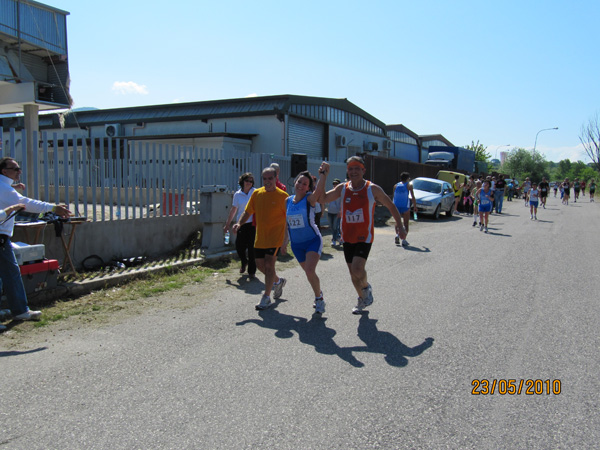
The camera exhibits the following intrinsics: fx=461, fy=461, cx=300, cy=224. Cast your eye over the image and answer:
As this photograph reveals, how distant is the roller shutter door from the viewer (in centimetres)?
2464

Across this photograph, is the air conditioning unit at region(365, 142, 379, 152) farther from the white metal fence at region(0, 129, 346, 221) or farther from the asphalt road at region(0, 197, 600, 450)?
the asphalt road at region(0, 197, 600, 450)

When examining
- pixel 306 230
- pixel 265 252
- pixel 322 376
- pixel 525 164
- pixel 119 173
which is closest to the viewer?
pixel 322 376

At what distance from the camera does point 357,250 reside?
5.55m

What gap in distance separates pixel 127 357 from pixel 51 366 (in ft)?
2.07

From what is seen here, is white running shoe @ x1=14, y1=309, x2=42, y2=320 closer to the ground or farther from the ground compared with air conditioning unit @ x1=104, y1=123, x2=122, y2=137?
closer to the ground

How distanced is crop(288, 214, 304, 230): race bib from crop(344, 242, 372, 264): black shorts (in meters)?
0.62

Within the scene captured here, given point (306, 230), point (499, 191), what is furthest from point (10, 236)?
point (499, 191)

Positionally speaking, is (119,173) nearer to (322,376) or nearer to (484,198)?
(322,376)

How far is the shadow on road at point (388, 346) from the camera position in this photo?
4.23m

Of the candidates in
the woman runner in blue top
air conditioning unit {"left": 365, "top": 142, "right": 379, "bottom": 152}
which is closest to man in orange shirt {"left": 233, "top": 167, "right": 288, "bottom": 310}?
the woman runner in blue top

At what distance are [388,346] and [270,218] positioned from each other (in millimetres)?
2260

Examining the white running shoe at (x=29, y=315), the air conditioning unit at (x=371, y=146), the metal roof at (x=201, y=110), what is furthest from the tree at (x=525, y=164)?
the white running shoe at (x=29, y=315)

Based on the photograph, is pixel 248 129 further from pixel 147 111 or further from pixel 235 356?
pixel 235 356

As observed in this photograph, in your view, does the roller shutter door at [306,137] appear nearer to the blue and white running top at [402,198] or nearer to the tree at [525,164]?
the blue and white running top at [402,198]
